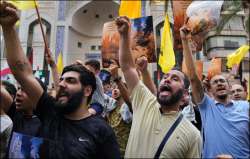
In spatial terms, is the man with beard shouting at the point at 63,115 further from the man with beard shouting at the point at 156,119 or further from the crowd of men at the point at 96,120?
the man with beard shouting at the point at 156,119

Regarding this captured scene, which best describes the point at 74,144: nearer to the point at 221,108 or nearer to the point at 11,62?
the point at 11,62

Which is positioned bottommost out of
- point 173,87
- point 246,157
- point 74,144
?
point 246,157

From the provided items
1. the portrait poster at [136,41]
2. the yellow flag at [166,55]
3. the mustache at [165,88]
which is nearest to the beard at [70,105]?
the mustache at [165,88]

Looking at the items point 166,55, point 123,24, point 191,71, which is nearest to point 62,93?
point 123,24

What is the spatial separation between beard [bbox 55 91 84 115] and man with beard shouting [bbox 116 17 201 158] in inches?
18.3

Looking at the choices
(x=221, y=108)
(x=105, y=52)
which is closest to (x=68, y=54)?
(x=105, y=52)

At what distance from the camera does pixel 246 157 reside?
2.92 metres

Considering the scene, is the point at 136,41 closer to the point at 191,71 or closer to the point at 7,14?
the point at 191,71

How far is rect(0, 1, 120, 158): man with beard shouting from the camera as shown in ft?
6.90

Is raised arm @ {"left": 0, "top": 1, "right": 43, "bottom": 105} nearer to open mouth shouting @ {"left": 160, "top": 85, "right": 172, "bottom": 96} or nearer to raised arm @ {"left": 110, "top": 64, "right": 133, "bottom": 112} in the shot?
open mouth shouting @ {"left": 160, "top": 85, "right": 172, "bottom": 96}

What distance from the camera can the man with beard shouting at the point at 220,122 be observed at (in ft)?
9.70

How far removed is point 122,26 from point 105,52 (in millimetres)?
2027

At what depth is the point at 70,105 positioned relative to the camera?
225 cm

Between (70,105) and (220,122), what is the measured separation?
4.94ft
